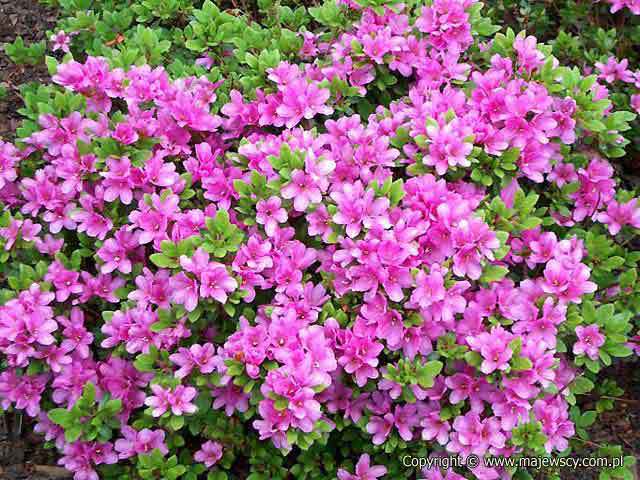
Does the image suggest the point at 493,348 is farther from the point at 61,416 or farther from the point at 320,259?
the point at 61,416

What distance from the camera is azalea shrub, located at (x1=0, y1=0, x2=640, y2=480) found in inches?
99.0

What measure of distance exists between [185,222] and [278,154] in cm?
43

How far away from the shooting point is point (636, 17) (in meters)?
3.78

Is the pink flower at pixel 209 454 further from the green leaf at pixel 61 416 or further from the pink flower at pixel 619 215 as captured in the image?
the pink flower at pixel 619 215

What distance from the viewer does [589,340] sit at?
2650 mm

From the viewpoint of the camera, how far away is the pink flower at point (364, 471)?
2654 millimetres

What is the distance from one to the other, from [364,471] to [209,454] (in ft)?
1.86

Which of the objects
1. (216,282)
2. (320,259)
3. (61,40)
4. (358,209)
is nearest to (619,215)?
(358,209)

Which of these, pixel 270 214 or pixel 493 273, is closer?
pixel 493 273

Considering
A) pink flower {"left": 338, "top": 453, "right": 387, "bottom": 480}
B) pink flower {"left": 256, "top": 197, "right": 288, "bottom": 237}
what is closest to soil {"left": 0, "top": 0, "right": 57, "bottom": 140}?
pink flower {"left": 256, "top": 197, "right": 288, "bottom": 237}

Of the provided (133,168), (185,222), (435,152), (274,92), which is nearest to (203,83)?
(274,92)

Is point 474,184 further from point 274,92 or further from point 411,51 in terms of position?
point 274,92

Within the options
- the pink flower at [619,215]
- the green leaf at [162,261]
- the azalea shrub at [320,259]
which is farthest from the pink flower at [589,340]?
the green leaf at [162,261]

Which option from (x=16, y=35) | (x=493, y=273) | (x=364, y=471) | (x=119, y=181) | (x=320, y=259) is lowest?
(x=16, y=35)
